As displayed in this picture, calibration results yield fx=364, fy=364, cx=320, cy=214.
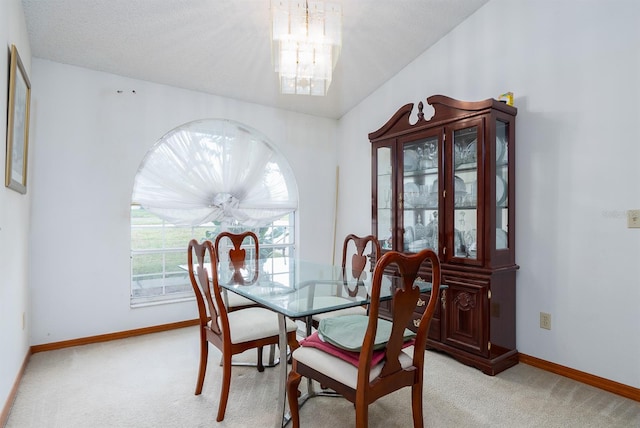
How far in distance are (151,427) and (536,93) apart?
3.27m

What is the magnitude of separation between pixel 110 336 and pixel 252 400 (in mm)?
1755

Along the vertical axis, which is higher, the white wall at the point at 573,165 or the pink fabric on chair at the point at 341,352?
the white wall at the point at 573,165

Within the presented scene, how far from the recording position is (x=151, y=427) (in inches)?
74.0

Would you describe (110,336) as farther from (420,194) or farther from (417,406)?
(420,194)

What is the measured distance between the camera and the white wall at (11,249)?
1856 millimetres

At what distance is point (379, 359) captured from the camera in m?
1.55

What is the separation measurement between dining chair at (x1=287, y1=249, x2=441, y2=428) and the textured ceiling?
7.21ft

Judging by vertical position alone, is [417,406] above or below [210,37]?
below

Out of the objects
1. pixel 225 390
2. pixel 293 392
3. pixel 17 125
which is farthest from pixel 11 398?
pixel 293 392

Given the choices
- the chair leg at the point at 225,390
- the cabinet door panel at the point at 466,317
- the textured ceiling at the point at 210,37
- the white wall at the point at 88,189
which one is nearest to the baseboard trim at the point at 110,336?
the white wall at the point at 88,189

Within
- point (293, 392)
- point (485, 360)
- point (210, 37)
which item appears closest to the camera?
point (293, 392)

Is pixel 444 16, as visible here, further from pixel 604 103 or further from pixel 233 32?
pixel 233 32

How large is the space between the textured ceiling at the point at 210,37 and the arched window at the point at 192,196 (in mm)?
541

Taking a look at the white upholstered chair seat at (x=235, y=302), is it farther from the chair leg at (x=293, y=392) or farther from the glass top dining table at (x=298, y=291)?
the chair leg at (x=293, y=392)
